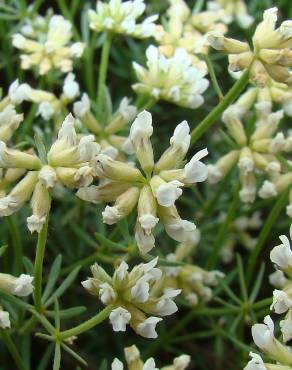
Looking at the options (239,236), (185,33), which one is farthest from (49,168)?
(239,236)

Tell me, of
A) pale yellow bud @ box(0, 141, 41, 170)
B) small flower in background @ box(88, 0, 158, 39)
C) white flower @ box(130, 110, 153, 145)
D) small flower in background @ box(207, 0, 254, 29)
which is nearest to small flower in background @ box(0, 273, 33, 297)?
pale yellow bud @ box(0, 141, 41, 170)

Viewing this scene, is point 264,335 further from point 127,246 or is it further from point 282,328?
point 127,246

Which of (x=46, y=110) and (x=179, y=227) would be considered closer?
(x=179, y=227)

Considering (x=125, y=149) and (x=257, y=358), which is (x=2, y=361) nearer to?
(x=125, y=149)

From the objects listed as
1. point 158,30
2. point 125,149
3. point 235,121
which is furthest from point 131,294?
point 158,30

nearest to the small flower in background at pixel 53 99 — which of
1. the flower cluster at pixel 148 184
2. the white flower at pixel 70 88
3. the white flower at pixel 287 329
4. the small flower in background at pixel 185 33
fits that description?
the white flower at pixel 70 88

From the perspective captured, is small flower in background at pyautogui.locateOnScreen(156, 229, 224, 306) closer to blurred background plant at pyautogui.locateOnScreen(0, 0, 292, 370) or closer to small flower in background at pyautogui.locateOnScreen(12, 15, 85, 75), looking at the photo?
blurred background plant at pyautogui.locateOnScreen(0, 0, 292, 370)
